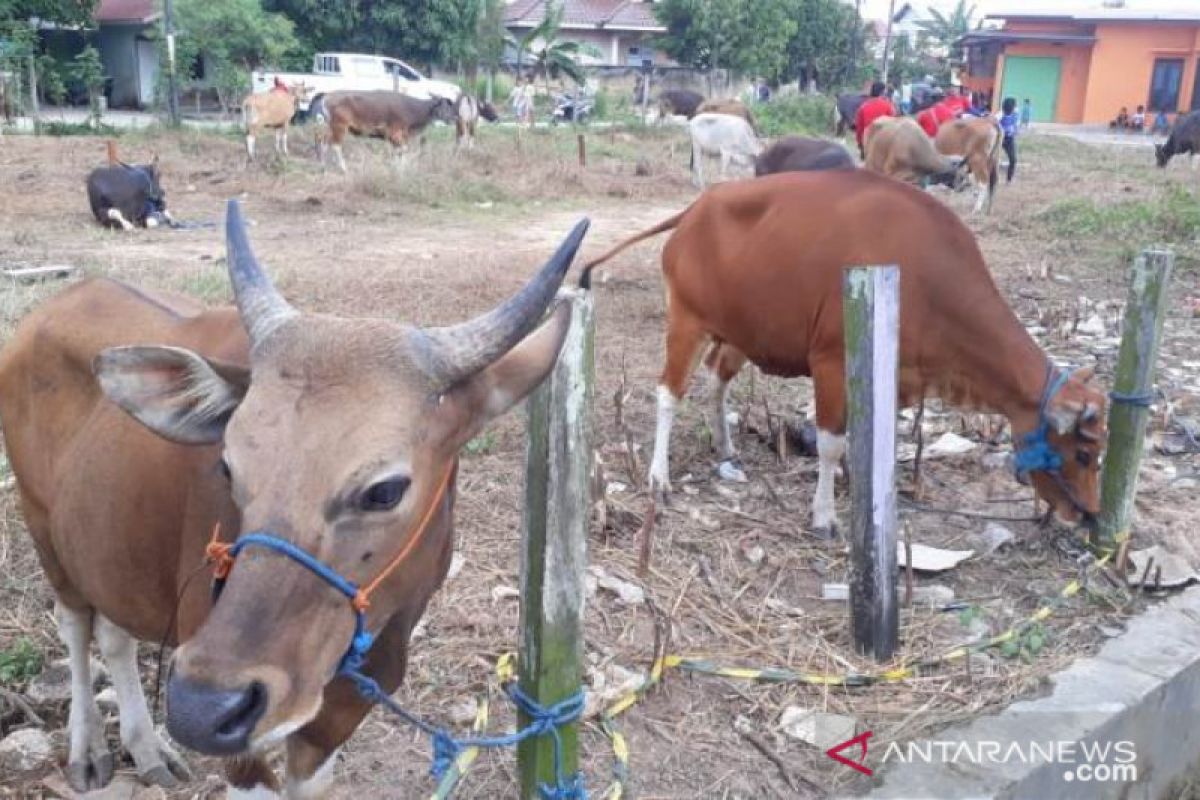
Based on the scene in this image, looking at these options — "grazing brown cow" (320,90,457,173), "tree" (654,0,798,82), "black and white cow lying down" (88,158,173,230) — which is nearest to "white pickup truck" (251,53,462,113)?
"grazing brown cow" (320,90,457,173)

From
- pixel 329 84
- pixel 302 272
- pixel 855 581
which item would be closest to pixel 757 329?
pixel 855 581

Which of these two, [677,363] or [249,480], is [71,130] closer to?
[677,363]

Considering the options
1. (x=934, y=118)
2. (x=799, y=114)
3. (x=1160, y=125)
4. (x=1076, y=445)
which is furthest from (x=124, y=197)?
(x=1160, y=125)

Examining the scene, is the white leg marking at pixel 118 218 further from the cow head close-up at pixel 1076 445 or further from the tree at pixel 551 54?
the tree at pixel 551 54

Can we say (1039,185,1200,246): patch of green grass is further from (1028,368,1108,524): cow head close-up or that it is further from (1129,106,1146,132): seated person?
(1129,106,1146,132): seated person

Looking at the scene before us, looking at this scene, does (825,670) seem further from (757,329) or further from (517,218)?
(517,218)

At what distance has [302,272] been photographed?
1028cm

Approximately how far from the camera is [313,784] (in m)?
2.85

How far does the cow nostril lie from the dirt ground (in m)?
1.41

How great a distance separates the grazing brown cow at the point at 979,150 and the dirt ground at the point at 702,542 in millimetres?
Answer: 3613

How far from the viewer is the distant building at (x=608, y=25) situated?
47.3m

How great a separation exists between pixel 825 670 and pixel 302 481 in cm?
237

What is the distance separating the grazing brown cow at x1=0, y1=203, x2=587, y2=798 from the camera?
207 centimetres

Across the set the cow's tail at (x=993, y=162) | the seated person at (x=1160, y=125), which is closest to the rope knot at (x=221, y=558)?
the cow's tail at (x=993, y=162)
